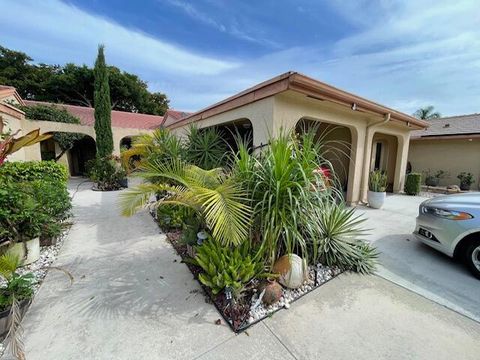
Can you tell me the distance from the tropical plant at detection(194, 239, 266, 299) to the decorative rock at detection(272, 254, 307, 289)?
0.26 m

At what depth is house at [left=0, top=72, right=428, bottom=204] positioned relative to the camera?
4516 mm

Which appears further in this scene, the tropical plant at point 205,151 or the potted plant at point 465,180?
the potted plant at point 465,180

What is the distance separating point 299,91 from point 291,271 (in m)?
3.35

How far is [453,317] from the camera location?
2312mm

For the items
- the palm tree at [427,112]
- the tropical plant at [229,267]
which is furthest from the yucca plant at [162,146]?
the palm tree at [427,112]

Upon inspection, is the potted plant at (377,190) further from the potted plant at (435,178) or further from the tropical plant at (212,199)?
the potted plant at (435,178)

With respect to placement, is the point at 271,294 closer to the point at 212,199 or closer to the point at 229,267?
the point at 229,267

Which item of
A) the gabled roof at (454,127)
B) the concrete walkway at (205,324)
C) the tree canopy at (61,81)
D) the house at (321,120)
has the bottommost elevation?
the concrete walkway at (205,324)

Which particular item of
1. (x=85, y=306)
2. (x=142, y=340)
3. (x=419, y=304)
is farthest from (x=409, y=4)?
(x=85, y=306)

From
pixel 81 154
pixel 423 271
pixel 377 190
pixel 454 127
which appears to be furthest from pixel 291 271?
pixel 81 154

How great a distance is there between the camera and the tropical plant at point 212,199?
227 centimetres

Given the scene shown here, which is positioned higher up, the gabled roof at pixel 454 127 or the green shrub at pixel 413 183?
the gabled roof at pixel 454 127

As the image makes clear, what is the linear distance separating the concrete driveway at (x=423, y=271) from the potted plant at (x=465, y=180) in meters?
9.15

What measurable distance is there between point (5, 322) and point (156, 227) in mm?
3100
